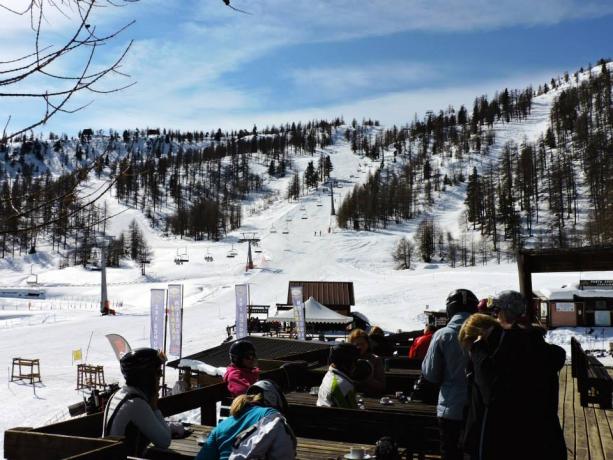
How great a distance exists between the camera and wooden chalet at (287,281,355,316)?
92.0 ft

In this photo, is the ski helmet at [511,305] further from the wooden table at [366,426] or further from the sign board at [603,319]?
the sign board at [603,319]

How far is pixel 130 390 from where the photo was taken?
10.3ft

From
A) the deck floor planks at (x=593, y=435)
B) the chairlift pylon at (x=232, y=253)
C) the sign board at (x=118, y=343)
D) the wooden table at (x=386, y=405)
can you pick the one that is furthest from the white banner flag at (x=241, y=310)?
the chairlift pylon at (x=232, y=253)

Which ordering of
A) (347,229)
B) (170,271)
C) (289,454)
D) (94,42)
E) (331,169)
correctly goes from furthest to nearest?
(331,169), (347,229), (170,271), (289,454), (94,42)

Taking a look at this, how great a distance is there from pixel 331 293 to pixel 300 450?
25559mm

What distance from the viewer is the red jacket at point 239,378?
169 inches

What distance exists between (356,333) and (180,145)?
17271cm

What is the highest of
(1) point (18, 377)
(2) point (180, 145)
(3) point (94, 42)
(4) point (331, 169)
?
(2) point (180, 145)

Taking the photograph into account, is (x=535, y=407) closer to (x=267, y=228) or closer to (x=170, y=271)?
(x=170, y=271)

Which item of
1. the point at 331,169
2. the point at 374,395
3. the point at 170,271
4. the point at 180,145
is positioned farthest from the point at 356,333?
the point at 180,145

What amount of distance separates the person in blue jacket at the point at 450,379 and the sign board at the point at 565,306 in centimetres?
2791

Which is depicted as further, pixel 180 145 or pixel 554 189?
pixel 180 145

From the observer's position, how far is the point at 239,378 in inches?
172

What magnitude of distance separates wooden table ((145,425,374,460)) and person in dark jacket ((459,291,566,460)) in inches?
32.8
